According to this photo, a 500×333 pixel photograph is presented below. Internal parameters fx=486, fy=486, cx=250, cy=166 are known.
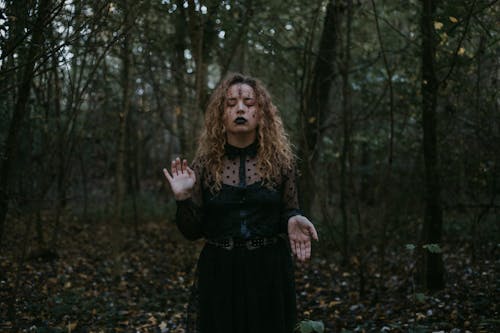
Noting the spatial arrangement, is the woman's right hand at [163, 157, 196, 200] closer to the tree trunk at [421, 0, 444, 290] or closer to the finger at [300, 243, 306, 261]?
the finger at [300, 243, 306, 261]

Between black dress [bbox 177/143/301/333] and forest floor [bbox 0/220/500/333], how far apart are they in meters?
1.13

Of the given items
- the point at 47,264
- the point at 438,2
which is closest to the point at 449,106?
the point at 438,2

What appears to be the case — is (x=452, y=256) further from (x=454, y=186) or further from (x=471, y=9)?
(x=471, y=9)

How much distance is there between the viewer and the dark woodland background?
443cm

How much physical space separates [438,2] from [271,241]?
3262 mm

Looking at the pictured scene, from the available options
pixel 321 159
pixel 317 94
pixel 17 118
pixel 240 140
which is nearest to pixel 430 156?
pixel 317 94

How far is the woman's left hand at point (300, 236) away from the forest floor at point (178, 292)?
118 cm

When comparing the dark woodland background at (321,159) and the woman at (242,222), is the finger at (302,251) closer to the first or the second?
the woman at (242,222)

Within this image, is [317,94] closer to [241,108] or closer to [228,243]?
Result: [241,108]

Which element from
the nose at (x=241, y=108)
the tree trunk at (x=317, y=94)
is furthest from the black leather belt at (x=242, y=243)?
the tree trunk at (x=317, y=94)

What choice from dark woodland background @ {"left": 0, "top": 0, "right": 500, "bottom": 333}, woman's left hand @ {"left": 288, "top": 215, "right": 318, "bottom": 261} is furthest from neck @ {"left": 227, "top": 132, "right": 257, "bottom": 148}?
dark woodland background @ {"left": 0, "top": 0, "right": 500, "bottom": 333}

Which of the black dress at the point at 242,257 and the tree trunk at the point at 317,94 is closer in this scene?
the black dress at the point at 242,257

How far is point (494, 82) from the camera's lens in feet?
17.5

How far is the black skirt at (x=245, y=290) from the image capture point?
294 cm
